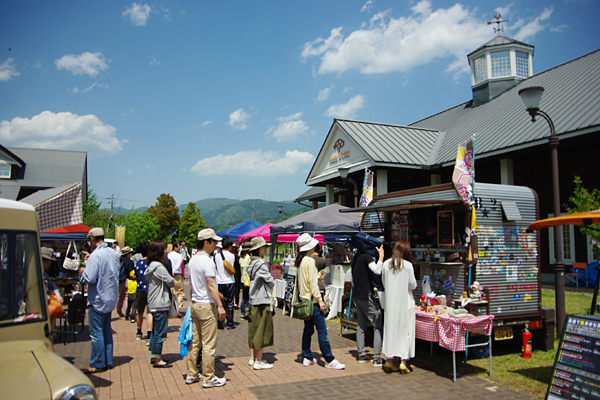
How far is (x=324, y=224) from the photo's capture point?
1180 centimetres

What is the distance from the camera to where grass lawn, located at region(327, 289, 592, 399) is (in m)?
5.73

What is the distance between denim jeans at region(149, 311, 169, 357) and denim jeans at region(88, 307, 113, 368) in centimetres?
63

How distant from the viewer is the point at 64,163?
128ft

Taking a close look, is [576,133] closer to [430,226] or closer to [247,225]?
[430,226]

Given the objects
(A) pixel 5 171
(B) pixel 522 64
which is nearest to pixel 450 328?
(B) pixel 522 64

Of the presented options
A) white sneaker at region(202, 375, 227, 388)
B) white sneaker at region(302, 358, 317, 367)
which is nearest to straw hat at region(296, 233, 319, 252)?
white sneaker at region(302, 358, 317, 367)

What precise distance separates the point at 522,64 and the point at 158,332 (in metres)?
23.8

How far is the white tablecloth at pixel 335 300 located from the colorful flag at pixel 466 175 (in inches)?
193

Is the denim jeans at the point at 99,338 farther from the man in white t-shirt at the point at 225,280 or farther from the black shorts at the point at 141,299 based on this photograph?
the man in white t-shirt at the point at 225,280

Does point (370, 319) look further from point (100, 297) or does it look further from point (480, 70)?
point (480, 70)

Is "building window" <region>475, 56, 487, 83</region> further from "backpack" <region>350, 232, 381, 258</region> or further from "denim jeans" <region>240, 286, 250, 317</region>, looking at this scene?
"backpack" <region>350, 232, 381, 258</region>

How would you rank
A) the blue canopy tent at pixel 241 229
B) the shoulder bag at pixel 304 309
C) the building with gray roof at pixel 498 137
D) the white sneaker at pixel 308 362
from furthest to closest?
the blue canopy tent at pixel 241 229
the building with gray roof at pixel 498 137
the white sneaker at pixel 308 362
the shoulder bag at pixel 304 309

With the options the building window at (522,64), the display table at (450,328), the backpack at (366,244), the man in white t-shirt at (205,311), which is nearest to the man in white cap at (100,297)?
the man in white t-shirt at (205,311)

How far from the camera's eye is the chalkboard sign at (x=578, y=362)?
4186 millimetres
